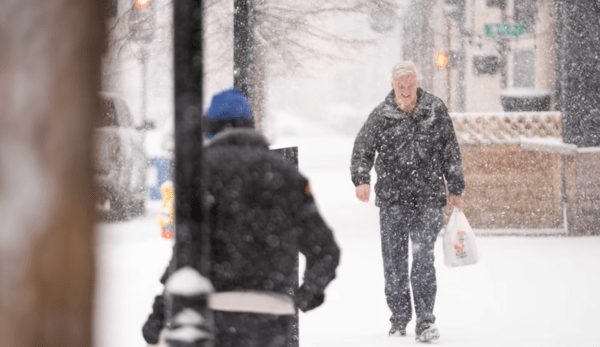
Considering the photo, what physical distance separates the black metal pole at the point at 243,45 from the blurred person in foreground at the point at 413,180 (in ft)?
3.75

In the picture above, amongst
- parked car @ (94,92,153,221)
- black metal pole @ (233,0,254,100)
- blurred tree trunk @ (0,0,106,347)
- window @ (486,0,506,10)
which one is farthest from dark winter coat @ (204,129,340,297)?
window @ (486,0,506,10)

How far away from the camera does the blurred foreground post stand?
162cm

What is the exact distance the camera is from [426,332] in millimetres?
5117

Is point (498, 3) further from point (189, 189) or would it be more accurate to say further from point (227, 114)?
point (189, 189)

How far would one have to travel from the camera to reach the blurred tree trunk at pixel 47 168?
1133 millimetres

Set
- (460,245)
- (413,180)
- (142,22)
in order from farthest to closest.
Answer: (142,22) → (460,245) → (413,180)

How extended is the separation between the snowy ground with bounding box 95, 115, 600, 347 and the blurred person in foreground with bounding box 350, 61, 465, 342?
429 mm

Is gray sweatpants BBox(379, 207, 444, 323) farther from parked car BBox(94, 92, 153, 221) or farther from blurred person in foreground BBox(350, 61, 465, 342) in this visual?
parked car BBox(94, 92, 153, 221)

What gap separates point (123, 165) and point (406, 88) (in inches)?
328

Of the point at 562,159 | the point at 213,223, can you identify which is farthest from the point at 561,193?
the point at 213,223

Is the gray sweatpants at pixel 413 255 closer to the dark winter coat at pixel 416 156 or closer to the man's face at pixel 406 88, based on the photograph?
the dark winter coat at pixel 416 156

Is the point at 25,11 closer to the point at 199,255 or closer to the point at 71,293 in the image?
the point at 71,293

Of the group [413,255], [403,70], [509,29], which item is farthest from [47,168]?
[509,29]

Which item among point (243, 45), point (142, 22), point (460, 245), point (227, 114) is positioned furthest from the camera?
point (142, 22)
